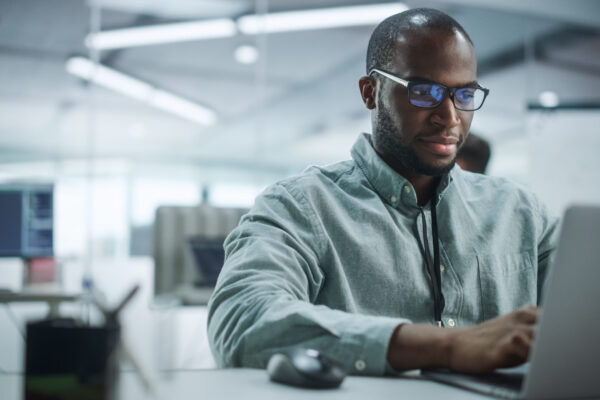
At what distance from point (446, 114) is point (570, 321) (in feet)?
2.04

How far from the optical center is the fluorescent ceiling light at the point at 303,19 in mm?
4699

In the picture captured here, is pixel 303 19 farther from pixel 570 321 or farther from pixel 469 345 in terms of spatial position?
pixel 570 321

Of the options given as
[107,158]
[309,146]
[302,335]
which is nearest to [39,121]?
[107,158]

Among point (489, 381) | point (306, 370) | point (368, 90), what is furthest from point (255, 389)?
point (368, 90)

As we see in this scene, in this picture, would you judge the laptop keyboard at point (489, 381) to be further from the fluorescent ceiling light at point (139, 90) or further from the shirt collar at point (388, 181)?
the fluorescent ceiling light at point (139, 90)

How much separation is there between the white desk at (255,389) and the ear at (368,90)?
27.4 inches

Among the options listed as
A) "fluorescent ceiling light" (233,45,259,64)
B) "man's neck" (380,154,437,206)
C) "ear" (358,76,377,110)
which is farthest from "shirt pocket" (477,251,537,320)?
"fluorescent ceiling light" (233,45,259,64)

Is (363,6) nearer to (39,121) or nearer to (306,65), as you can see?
(306,65)

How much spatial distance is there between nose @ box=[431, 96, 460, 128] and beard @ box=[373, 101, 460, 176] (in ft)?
0.25

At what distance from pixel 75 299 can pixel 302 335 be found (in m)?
2.03

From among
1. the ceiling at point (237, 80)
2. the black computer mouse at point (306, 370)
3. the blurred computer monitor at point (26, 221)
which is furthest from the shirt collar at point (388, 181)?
the ceiling at point (237, 80)

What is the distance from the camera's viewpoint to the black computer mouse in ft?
2.20

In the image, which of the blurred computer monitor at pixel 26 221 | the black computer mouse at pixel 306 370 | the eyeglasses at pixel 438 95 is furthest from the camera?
the blurred computer monitor at pixel 26 221

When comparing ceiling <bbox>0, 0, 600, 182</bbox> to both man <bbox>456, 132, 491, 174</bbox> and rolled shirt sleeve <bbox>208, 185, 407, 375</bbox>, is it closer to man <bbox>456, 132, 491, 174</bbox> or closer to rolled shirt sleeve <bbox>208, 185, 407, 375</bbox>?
man <bbox>456, 132, 491, 174</bbox>
